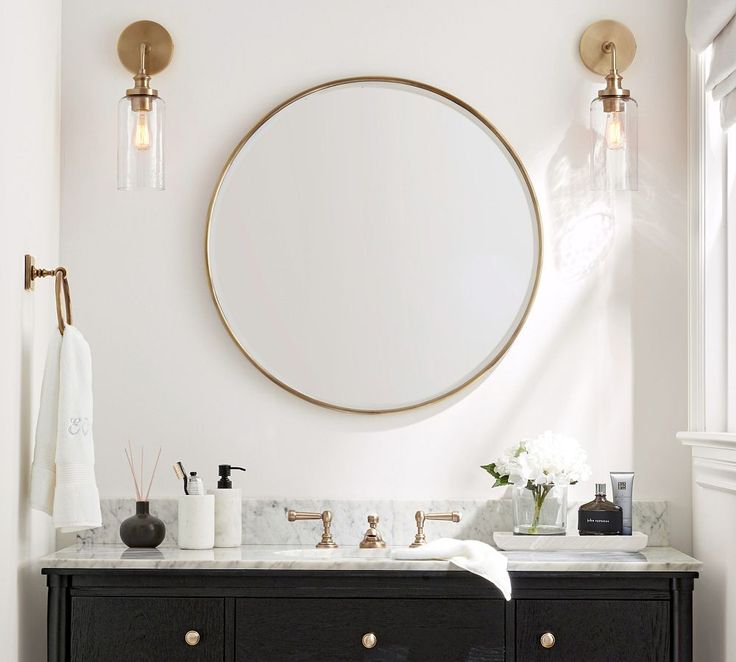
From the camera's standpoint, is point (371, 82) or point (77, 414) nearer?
point (77, 414)

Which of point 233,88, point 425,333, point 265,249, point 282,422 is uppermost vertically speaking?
point 233,88

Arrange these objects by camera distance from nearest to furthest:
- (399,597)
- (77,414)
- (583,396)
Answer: (399,597) < (77,414) < (583,396)

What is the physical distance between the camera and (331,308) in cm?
239

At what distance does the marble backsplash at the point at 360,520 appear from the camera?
2.34m

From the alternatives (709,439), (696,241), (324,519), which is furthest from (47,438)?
(696,241)

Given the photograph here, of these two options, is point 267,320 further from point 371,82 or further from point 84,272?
A: point 371,82

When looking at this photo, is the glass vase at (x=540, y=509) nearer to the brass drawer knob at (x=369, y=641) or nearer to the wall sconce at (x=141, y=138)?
the brass drawer knob at (x=369, y=641)

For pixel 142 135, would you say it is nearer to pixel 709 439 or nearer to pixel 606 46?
pixel 606 46

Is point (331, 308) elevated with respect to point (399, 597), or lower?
elevated

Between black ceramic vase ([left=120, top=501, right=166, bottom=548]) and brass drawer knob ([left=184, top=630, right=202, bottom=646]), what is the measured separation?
276mm

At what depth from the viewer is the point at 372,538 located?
87.7 inches

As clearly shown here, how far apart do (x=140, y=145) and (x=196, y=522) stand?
2.88ft

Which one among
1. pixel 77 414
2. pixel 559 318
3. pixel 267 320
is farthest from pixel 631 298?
pixel 77 414

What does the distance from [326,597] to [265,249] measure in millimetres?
851
